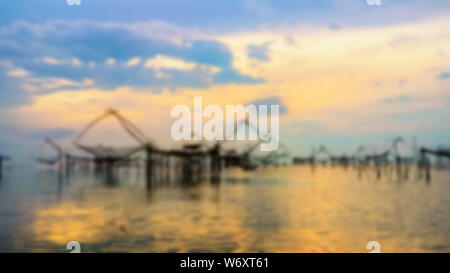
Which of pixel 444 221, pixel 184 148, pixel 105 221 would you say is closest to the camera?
pixel 105 221

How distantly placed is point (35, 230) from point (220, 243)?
8419 millimetres

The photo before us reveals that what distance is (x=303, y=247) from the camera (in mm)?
16109

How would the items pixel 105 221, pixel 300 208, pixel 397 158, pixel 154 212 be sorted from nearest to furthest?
pixel 105 221
pixel 154 212
pixel 300 208
pixel 397 158

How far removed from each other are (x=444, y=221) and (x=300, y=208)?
8.83m

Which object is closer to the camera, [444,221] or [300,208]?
[444,221]
